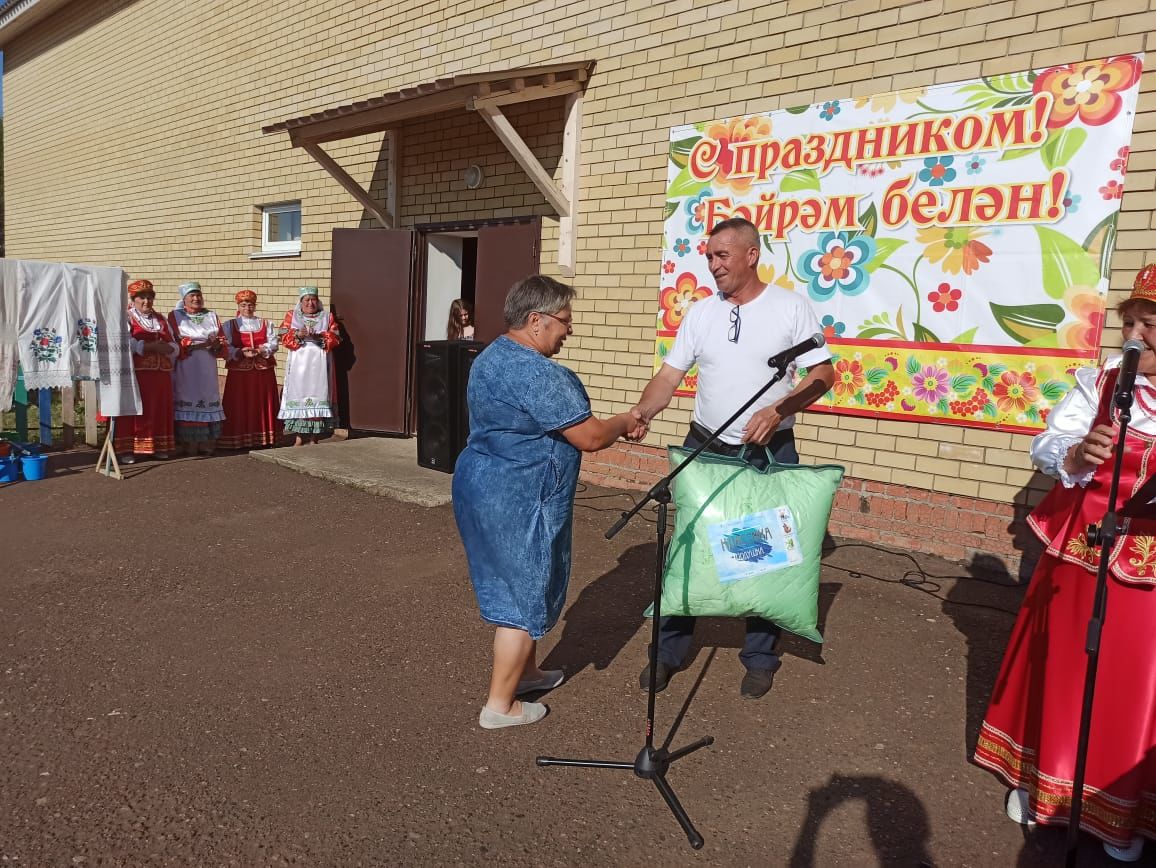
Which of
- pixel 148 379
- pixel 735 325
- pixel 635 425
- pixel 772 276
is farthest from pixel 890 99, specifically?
pixel 148 379

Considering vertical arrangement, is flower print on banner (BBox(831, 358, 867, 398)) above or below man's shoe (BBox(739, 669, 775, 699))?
above

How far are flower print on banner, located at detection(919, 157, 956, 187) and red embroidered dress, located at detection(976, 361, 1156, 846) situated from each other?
315cm

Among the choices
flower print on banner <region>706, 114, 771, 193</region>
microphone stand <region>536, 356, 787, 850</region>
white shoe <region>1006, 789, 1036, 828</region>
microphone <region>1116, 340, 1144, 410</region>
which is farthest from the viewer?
flower print on banner <region>706, 114, 771, 193</region>

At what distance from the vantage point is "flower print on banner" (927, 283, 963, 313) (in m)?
5.30

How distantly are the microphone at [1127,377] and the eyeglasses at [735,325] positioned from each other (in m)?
1.58

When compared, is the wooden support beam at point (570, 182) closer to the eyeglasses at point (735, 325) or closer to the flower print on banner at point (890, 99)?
the flower print on banner at point (890, 99)

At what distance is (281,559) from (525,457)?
3033 millimetres

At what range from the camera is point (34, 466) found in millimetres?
7312

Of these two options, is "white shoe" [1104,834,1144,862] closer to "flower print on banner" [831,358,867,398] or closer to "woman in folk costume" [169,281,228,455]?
"flower print on banner" [831,358,867,398]

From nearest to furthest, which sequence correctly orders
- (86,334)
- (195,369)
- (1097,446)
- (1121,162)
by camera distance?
(1097,446)
(1121,162)
(86,334)
(195,369)

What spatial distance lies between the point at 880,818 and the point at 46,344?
24.2ft

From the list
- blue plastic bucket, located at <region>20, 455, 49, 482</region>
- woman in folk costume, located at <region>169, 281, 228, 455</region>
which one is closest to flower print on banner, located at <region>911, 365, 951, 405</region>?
woman in folk costume, located at <region>169, 281, 228, 455</region>

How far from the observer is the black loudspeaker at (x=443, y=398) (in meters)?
7.27

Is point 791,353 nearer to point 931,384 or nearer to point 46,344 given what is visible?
point 931,384
